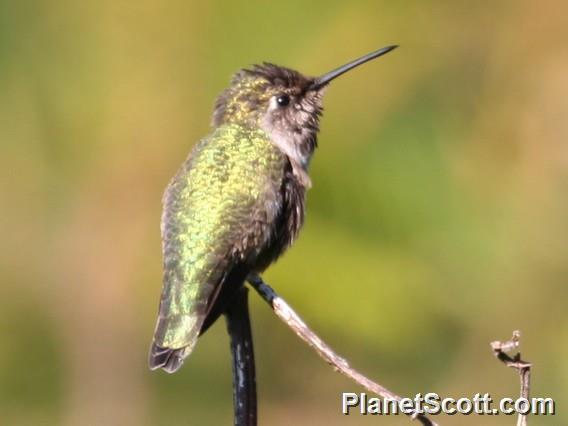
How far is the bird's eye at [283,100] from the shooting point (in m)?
4.29

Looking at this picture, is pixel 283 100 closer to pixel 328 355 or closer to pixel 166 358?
pixel 166 358

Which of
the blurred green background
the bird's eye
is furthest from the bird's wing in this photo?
the blurred green background

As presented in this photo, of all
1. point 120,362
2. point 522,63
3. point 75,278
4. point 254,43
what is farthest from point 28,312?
point 522,63

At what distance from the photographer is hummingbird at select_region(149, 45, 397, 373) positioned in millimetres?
3643

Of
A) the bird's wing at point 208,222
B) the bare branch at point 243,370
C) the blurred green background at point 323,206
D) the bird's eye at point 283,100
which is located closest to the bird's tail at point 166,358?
the bird's wing at point 208,222

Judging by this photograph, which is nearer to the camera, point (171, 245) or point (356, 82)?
point (171, 245)

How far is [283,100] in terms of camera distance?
4293 millimetres

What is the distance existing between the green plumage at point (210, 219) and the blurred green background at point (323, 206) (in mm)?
2236

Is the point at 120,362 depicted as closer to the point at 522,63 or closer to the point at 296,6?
the point at 296,6

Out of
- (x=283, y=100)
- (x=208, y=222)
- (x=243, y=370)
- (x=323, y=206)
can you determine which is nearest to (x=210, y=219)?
(x=208, y=222)

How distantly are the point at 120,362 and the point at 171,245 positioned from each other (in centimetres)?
253

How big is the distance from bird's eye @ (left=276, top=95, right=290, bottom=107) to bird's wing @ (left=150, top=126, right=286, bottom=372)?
0.20 metres

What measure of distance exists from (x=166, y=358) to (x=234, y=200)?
62 centimetres

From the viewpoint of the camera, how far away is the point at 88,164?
6820mm
